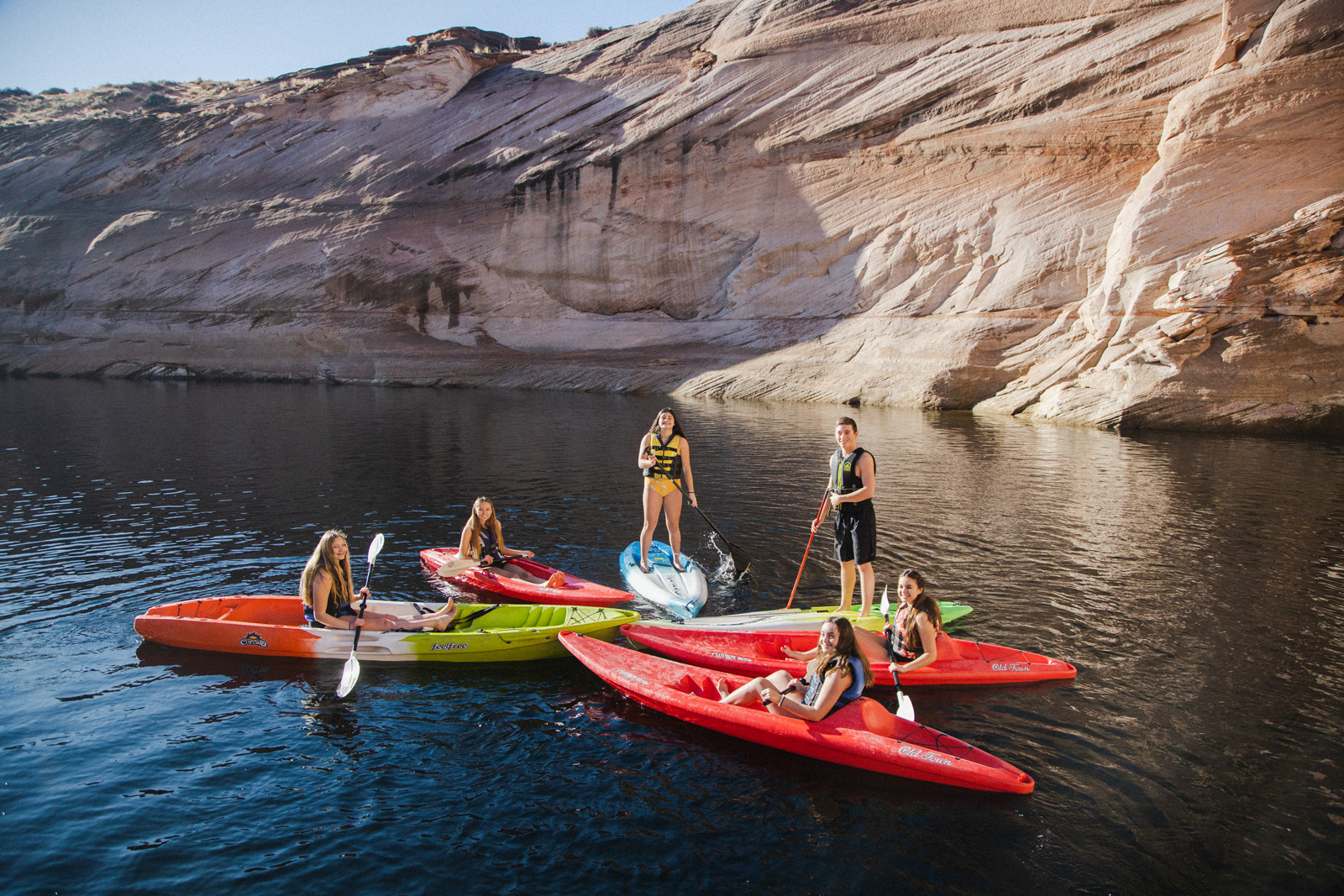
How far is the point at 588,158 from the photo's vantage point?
40281mm

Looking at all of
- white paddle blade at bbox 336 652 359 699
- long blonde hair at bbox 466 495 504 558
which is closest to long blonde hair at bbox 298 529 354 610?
white paddle blade at bbox 336 652 359 699

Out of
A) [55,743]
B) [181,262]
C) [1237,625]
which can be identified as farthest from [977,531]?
[181,262]

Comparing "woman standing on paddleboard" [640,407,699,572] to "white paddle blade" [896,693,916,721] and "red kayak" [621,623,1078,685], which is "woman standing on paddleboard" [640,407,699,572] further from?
"white paddle blade" [896,693,916,721]

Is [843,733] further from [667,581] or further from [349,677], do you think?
[349,677]

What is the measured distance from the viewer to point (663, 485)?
9.91 m

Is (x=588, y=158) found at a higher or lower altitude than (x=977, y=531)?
higher

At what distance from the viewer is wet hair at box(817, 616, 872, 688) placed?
19.9 feet

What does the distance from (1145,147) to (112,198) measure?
2063 inches

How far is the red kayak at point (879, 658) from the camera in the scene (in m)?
7.13

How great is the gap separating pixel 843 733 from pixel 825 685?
363 millimetres

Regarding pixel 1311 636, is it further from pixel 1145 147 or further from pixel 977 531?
pixel 1145 147

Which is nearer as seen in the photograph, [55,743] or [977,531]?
[55,743]

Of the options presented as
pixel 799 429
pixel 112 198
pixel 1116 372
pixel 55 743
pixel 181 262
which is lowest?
pixel 55 743

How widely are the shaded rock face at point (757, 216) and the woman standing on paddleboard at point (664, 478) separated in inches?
724
